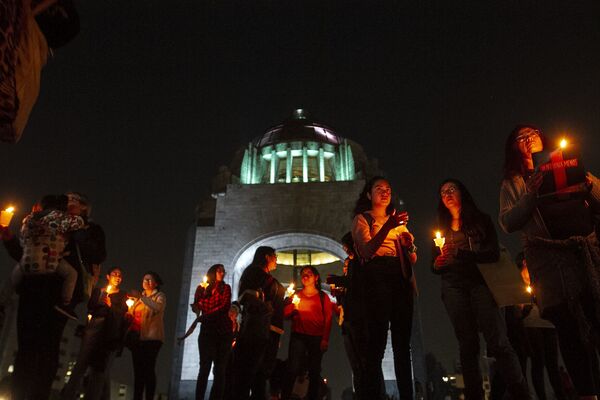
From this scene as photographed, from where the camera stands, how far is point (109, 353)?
A: 17.1 feet

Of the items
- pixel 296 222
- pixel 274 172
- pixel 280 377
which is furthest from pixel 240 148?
pixel 280 377

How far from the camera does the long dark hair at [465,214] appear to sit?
13.0 feet

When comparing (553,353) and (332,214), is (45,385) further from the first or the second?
(332,214)

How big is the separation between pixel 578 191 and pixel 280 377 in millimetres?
6204

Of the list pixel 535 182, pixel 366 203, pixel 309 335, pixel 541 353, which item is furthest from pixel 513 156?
pixel 309 335

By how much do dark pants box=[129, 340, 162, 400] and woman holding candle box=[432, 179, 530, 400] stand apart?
391 cm

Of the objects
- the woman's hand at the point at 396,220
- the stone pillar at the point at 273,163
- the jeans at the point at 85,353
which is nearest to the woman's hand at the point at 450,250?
the woman's hand at the point at 396,220

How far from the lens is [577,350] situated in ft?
A: 8.91

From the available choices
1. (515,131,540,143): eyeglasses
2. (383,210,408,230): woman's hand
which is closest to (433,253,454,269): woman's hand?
(383,210,408,230): woman's hand

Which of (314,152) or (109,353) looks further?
(314,152)

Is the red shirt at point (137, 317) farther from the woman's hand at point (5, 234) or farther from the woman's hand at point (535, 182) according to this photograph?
the woman's hand at point (535, 182)

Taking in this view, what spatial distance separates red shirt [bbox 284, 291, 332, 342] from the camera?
233 inches

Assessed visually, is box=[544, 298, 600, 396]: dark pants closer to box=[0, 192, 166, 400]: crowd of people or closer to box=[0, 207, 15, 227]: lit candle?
box=[0, 192, 166, 400]: crowd of people

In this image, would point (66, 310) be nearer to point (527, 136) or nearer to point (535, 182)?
point (535, 182)
